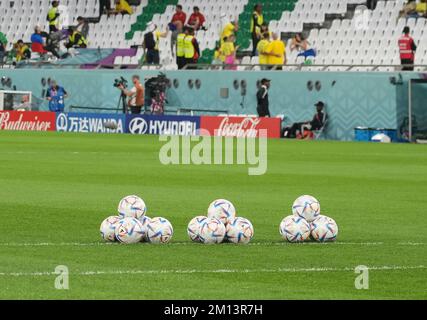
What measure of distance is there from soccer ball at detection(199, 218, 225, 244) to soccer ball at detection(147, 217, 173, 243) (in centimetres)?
36

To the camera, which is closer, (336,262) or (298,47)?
(336,262)

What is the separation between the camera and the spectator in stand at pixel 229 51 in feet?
170

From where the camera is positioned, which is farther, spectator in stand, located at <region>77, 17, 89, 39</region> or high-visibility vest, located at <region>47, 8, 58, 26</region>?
high-visibility vest, located at <region>47, 8, 58, 26</region>

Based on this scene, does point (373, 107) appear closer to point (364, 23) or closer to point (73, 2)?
point (364, 23)

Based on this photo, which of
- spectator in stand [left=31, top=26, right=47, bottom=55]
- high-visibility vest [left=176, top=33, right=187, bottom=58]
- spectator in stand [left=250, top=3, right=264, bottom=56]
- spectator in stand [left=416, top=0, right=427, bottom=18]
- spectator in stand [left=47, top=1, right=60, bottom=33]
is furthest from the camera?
spectator in stand [left=47, top=1, right=60, bottom=33]

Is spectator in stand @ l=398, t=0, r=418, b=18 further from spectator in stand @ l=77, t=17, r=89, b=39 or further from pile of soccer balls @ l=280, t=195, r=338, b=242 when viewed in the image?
pile of soccer balls @ l=280, t=195, r=338, b=242

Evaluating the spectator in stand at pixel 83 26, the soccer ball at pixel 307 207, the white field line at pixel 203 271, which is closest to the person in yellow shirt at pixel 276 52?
the spectator in stand at pixel 83 26

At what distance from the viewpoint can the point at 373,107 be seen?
45.9m

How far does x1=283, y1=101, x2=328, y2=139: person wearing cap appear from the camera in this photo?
4722 centimetres

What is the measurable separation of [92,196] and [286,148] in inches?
739

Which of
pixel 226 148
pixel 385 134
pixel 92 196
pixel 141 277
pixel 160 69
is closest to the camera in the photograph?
pixel 141 277

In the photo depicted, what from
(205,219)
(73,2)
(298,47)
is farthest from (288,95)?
(205,219)

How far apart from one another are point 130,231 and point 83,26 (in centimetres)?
4807

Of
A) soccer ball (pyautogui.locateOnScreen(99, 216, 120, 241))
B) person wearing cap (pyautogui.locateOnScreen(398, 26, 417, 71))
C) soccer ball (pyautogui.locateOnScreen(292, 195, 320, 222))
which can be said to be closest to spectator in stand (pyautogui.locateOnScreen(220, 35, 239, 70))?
person wearing cap (pyautogui.locateOnScreen(398, 26, 417, 71))
